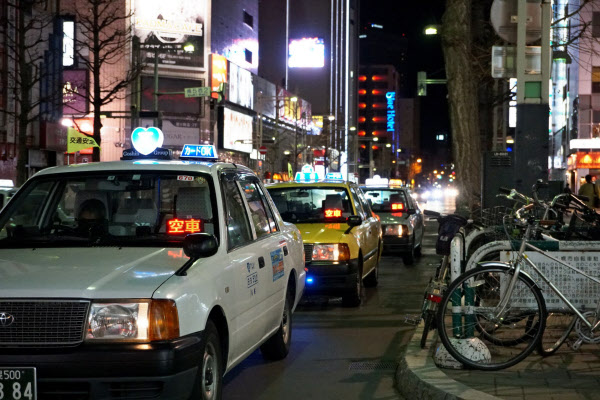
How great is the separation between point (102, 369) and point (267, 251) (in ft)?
8.50

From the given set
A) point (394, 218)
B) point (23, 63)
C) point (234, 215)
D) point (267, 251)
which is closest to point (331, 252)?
point (267, 251)

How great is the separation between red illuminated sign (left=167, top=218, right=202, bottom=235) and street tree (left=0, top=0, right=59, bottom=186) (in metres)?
19.2

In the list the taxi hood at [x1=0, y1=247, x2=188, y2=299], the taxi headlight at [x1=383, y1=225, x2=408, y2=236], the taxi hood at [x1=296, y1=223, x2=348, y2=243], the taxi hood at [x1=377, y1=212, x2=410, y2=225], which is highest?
the taxi hood at [x1=0, y1=247, x2=188, y2=299]

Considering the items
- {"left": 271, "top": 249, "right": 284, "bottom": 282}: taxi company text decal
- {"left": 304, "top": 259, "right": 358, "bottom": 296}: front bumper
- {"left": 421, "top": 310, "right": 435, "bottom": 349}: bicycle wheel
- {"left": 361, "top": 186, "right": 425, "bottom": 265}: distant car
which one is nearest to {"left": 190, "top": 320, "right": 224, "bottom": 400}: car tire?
{"left": 271, "top": 249, "right": 284, "bottom": 282}: taxi company text decal

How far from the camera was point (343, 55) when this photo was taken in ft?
430

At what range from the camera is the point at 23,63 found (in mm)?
24375

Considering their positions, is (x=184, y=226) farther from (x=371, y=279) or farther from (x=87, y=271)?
(x=371, y=279)

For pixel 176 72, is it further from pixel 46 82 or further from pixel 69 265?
pixel 69 265

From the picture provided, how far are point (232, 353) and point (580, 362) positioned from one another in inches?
118

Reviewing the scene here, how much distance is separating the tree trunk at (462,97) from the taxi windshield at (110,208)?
12.4 metres

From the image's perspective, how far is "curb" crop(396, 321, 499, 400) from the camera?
223 inches

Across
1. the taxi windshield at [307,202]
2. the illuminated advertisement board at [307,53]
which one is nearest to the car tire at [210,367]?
the taxi windshield at [307,202]

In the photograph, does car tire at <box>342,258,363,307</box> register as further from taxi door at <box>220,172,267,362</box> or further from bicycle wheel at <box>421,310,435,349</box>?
taxi door at <box>220,172,267,362</box>

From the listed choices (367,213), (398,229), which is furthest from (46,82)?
(367,213)
